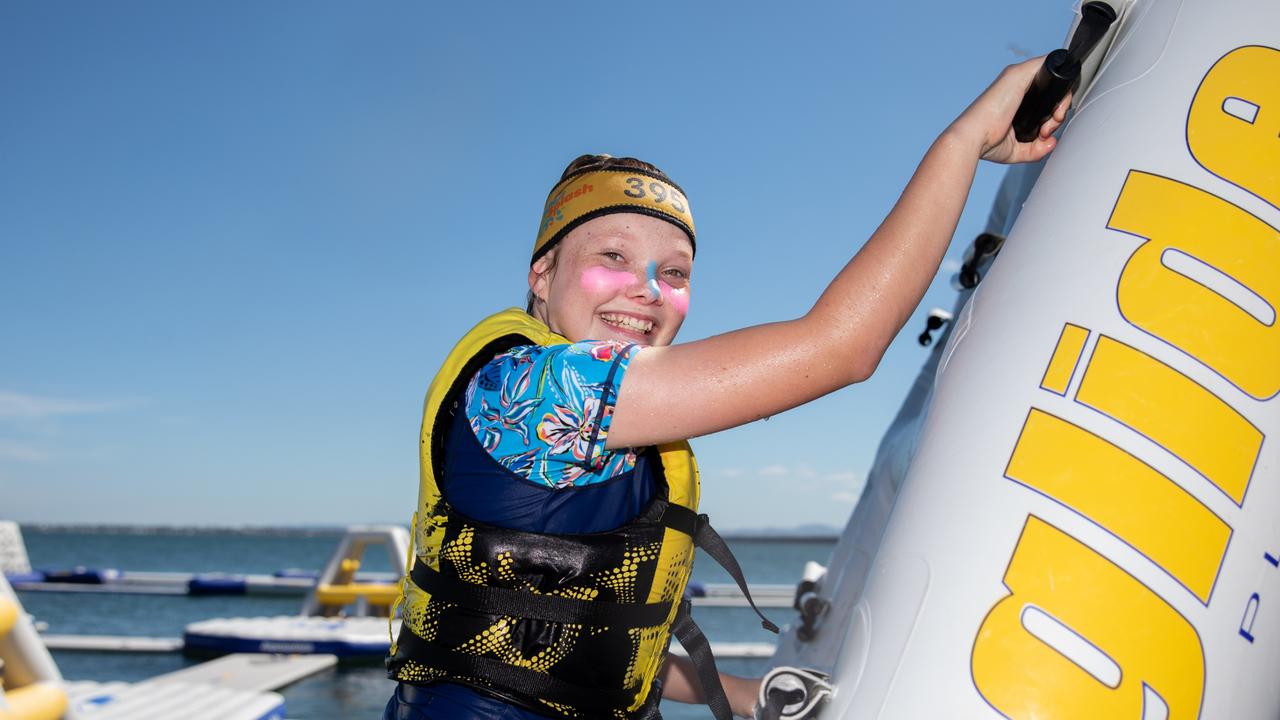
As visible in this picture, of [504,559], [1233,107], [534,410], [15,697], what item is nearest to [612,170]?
[534,410]

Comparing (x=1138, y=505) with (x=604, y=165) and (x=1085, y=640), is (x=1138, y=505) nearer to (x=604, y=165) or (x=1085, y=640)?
(x=1085, y=640)

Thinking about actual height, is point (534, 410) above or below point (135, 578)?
above

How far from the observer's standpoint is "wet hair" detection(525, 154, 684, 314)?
1.55 metres

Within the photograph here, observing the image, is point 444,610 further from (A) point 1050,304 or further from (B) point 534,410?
(A) point 1050,304

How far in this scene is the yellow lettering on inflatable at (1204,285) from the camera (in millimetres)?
1250

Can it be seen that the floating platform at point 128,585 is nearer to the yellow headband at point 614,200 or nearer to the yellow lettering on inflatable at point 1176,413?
the yellow headband at point 614,200

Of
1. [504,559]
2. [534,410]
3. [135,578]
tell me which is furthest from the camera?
[135,578]

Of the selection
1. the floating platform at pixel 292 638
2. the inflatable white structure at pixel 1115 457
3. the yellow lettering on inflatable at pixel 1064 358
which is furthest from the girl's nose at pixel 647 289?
the floating platform at pixel 292 638

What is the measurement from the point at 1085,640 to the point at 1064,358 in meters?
0.37

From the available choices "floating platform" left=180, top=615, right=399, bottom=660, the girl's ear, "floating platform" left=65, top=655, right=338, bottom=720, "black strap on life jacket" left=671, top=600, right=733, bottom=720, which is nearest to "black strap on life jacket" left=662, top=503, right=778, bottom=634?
"black strap on life jacket" left=671, top=600, right=733, bottom=720

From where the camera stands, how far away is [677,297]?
150 centimetres

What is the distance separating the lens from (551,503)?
4.07ft

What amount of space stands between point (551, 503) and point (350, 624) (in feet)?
35.1

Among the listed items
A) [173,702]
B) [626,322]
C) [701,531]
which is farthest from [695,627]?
[173,702]
